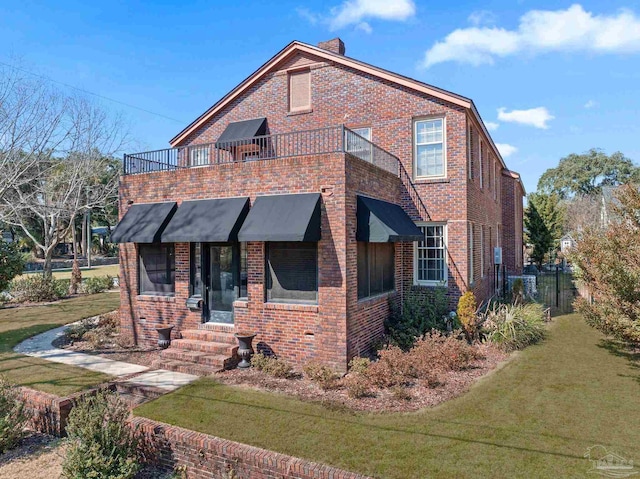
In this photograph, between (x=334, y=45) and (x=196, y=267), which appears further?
(x=334, y=45)

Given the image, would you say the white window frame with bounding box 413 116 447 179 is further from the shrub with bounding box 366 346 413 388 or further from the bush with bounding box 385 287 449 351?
the shrub with bounding box 366 346 413 388

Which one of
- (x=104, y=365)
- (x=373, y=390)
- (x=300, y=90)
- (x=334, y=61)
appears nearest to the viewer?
(x=373, y=390)

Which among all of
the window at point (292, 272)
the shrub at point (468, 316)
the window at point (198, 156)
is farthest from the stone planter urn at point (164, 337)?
the shrub at point (468, 316)

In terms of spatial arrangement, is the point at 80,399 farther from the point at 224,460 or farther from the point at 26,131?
the point at 26,131

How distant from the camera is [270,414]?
6793 millimetres

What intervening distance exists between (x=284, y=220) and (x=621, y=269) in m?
7.33

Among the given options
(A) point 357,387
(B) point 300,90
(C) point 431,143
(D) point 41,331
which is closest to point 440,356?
(A) point 357,387

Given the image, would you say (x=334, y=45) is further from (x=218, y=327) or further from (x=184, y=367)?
(x=184, y=367)

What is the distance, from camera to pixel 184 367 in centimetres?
908

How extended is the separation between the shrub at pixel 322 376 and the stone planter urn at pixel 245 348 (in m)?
1.58

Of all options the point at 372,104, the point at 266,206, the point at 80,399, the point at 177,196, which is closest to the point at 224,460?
the point at 80,399

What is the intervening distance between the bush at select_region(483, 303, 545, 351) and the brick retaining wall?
7.75m

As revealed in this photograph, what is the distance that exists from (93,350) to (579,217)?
5394 cm

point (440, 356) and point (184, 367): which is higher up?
point (440, 356)
